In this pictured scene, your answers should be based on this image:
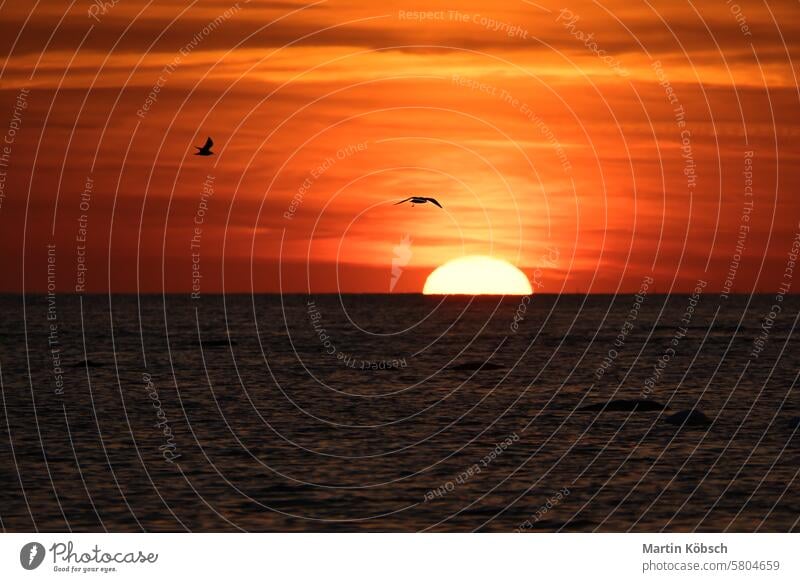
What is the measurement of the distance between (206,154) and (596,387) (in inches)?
2165

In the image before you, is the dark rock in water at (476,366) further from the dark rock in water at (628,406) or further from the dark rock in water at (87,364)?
the dark rock in water at (628,406)

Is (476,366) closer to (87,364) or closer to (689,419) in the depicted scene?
(87,364)

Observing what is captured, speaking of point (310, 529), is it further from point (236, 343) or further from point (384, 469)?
point (236, 343)

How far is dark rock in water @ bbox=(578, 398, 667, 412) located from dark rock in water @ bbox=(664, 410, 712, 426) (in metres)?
3.62

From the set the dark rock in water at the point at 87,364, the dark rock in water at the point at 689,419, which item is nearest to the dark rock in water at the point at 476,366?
the dark rock in water at the point at 87,364

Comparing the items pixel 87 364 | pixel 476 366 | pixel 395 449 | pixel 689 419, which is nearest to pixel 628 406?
pixel 689 419

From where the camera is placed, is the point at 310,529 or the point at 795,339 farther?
the point at 795,339

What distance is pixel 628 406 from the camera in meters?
76.7

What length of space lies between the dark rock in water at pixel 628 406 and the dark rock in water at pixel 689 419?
362cm

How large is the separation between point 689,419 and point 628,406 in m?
7.08

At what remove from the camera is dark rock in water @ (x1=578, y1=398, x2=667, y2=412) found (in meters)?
75.4

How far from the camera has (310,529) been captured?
130ft

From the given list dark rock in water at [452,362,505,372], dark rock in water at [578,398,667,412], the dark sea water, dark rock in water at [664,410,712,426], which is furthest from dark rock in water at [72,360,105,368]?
dark rock in water at [664,410,712,426]
